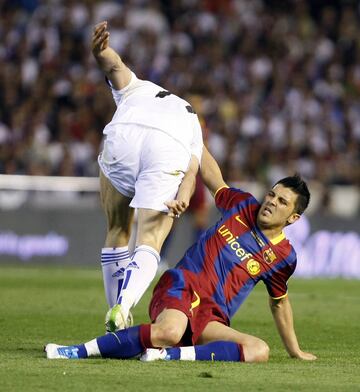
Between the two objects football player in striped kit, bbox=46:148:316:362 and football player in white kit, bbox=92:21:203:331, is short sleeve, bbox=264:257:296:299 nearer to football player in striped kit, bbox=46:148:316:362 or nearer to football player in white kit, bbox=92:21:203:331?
football player in striped kit, bbox=46:148:316:362

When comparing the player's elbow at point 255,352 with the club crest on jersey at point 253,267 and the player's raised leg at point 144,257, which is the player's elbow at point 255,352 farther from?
the player's raised leg at point 144,257

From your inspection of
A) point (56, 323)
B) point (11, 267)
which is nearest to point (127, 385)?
point (56, 323)

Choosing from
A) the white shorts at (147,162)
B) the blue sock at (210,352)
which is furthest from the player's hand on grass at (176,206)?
the blue sock at (210,352)

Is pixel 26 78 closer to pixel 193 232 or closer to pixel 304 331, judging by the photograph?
pixel 193 232

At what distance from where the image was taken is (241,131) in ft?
62.1

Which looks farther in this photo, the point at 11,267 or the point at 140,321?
the point at 11,267

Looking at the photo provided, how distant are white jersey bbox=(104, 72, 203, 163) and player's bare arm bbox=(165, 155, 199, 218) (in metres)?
0.13

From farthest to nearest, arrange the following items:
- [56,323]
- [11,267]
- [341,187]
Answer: [341,187] → [11,267] → [56,323]

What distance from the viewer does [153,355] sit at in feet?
21.9

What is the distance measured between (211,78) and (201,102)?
3749 mm

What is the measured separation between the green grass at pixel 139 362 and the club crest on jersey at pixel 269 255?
601 mm

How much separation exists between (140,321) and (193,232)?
6.94 metres

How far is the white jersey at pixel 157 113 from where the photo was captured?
24.4 feet

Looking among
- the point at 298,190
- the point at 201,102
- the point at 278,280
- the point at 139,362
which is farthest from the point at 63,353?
the point at 201,102
